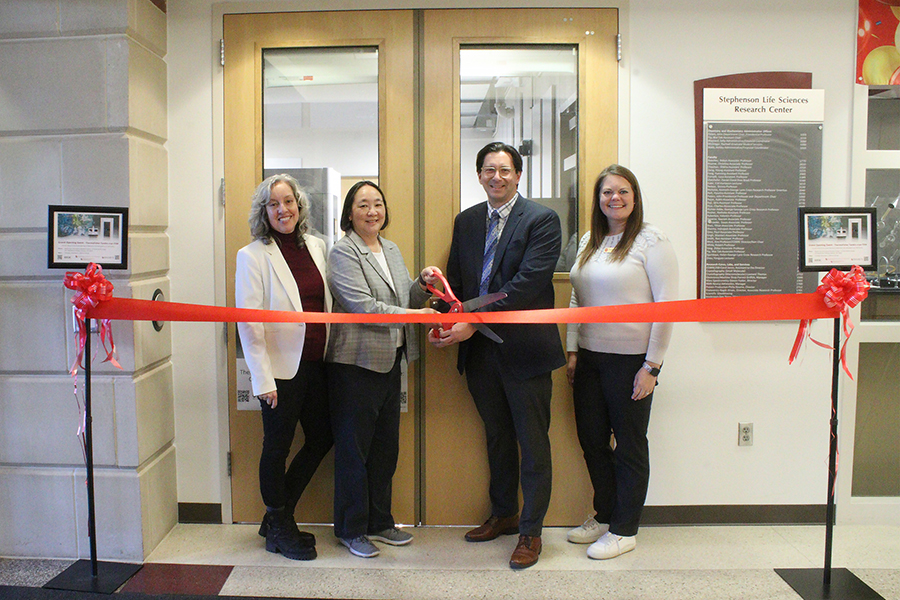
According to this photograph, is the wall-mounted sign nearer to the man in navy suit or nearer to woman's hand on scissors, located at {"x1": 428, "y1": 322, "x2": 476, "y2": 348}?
the man in navy suit

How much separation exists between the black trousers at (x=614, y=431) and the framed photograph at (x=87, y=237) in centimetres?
197

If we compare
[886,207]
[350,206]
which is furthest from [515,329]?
[886,207]

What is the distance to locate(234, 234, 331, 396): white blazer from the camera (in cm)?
245

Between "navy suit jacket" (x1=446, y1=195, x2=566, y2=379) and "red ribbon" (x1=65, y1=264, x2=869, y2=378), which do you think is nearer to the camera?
"red ribbon" (x1=65, y1=264, x2=869, y2=378)

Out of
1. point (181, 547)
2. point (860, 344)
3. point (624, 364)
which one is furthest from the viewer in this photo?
point (860, 344)

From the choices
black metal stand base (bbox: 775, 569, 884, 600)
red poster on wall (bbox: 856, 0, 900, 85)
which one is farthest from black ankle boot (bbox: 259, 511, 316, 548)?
red poster on wall (bbox: 856, 0, 900, 85)

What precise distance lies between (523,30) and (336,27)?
2.85 feet

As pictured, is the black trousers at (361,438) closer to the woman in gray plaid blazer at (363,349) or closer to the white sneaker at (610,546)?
the woman in gray plaid blazer at (363,349)

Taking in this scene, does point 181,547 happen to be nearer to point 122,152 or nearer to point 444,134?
point 122,152

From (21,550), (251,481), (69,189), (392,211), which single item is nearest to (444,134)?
(392,211)

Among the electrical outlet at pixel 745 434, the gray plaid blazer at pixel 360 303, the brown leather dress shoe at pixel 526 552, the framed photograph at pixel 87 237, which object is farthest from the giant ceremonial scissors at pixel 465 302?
the electrical outlet at pixel 745 434

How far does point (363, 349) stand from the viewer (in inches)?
99.0

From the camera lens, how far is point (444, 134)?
284 cm

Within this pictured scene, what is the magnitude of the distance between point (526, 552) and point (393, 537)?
24.3 inches
